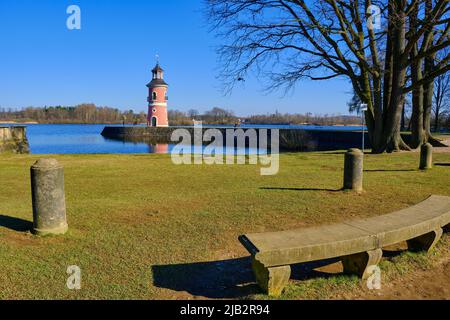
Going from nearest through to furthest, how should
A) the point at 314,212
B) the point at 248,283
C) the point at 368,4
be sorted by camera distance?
the point at 248,283 → the point at 314,212 → the point at 368,4

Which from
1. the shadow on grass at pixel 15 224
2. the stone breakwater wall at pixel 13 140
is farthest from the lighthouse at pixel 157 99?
the shadow on grass at pixel 15 224

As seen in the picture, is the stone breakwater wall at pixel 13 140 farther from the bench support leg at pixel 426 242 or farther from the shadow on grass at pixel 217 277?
the bench support leg at pixel 426 242

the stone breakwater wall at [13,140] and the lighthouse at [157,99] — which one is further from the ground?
the lighthouse at [157,99]

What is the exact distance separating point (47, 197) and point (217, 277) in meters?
2.68

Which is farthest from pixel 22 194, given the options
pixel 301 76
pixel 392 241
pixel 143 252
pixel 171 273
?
pixel 301 76

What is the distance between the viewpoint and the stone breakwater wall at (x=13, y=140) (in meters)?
20.0

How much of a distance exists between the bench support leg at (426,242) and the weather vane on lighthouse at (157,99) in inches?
2197

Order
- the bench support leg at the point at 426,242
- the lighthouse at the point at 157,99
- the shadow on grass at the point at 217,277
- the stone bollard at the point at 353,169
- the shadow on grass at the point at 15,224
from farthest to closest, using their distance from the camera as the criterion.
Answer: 1. the lighthouse at the point at 157,99
2. the stone bollard at the point at 353,169
3. the shadow on grass at the point at 15,224
4. the bench support leg at the point at 426,242
5. the shadow on grass at the point at 217,277

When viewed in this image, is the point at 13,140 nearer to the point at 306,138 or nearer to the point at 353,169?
the point at 353,169

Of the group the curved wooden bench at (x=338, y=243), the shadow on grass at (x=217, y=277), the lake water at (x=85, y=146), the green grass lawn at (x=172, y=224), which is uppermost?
the curved wooden bench at (x=338, y=243)

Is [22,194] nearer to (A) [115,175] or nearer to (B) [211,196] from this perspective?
(A) [115,175]
